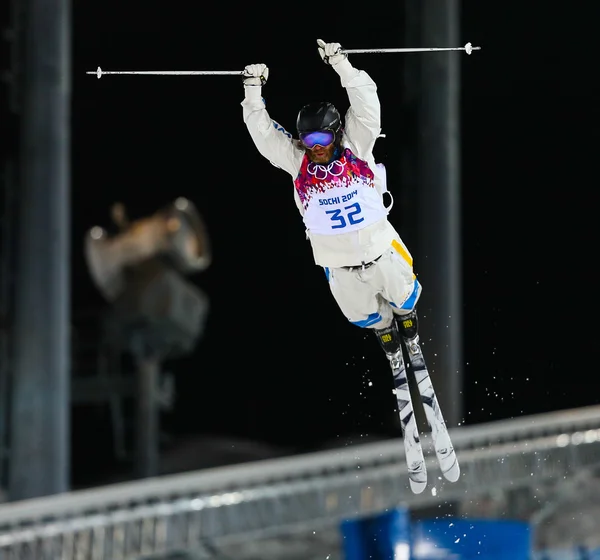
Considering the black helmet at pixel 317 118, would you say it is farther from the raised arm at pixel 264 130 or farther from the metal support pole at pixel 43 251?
the metal support pole at pixel 43 251

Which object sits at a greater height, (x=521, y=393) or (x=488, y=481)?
(x=521, y=393)

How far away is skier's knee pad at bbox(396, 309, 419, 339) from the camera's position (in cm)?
518

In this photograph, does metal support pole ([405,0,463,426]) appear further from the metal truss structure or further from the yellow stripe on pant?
the yellow stripe on pant

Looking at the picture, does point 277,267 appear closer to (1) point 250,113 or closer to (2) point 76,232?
(2) point 76,232

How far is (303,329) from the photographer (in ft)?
37.1

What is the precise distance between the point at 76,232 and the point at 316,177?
5998 millimetres

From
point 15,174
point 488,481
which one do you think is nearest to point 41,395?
point 15,174

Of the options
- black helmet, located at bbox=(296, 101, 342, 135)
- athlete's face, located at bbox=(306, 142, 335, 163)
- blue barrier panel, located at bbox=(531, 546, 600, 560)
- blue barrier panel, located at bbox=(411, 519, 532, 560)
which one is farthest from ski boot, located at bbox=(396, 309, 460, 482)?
blue barrier panel, located at bbox=(531, 546, 600, 560)

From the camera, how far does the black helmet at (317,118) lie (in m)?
4.51

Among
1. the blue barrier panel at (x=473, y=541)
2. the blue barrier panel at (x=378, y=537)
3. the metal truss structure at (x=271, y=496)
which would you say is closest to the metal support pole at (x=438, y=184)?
the metal truss structure at (x=271, y=496)

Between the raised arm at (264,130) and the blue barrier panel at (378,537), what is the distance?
371 centimetres

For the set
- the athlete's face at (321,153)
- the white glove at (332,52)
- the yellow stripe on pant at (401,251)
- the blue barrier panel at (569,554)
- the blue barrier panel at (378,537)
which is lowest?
the blue barrier panel at (569,554)

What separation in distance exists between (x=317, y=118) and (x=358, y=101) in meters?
0.18

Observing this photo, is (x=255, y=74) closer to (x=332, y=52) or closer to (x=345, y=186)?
(x=332, y=52)
